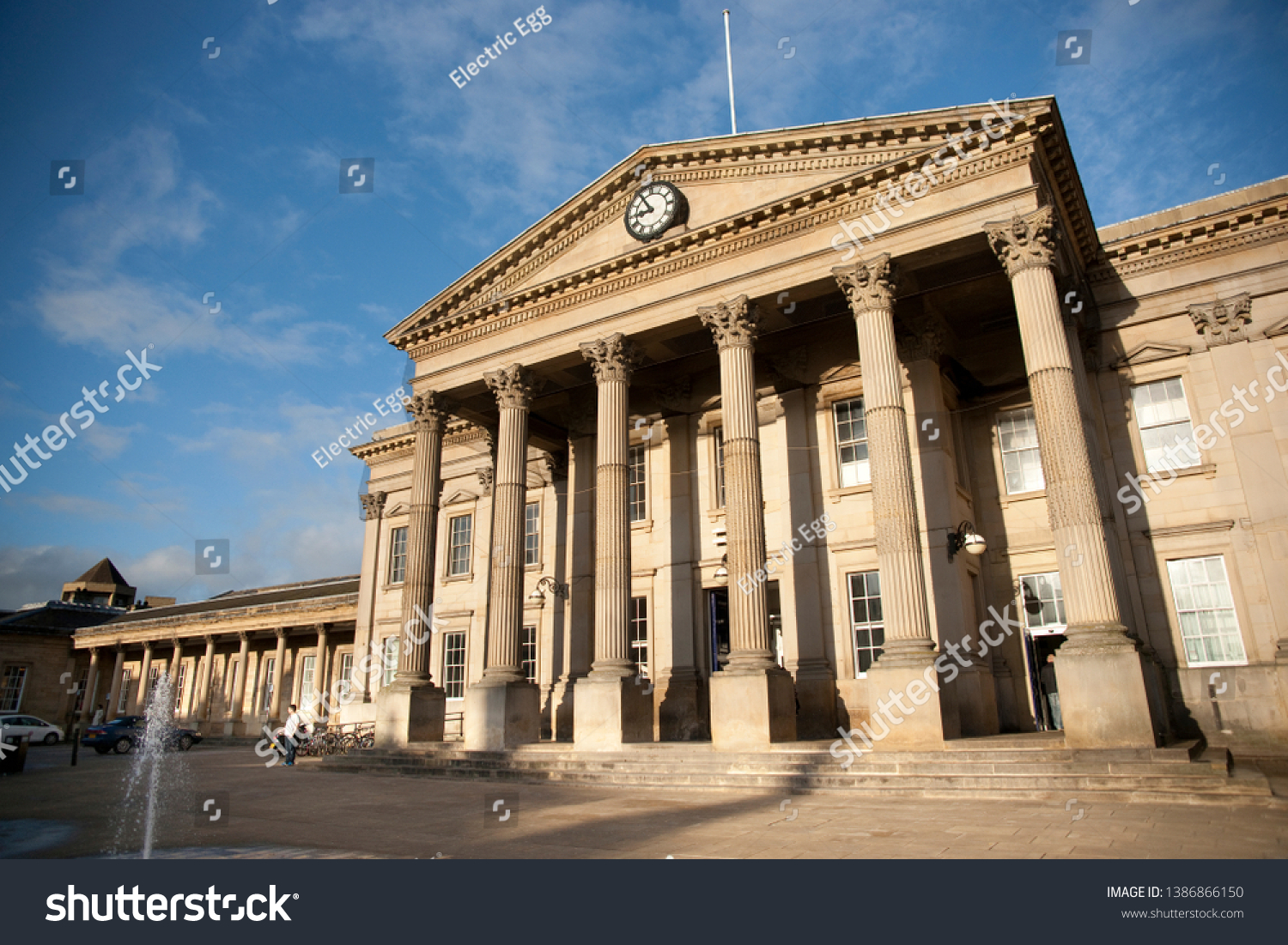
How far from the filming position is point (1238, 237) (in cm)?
1806

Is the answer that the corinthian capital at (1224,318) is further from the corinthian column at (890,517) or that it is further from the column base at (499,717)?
the column base at (499,717)

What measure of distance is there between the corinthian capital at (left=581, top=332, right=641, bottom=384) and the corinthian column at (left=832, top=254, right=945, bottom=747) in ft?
18.7

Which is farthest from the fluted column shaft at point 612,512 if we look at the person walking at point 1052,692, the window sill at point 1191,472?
the window sill at point 1191,472

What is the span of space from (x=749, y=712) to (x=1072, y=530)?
6.82m

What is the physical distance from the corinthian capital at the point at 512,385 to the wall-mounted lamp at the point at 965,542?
11.5 metres

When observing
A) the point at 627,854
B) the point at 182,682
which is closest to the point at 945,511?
the point at 627,854

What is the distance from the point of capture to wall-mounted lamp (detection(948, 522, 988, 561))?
16.8m

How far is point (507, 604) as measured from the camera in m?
20.0

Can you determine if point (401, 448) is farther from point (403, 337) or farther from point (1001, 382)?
point (1001, 382)

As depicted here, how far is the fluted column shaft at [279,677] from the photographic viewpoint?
Result: 127ft

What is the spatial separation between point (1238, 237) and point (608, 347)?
1476cm

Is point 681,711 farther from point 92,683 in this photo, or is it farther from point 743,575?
point 92,683

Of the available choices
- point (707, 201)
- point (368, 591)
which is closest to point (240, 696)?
point (368, 591)

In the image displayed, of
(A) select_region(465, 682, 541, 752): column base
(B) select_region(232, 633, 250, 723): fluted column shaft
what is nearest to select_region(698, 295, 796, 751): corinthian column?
(A) select_region(465, 682, 541, 752): column base
